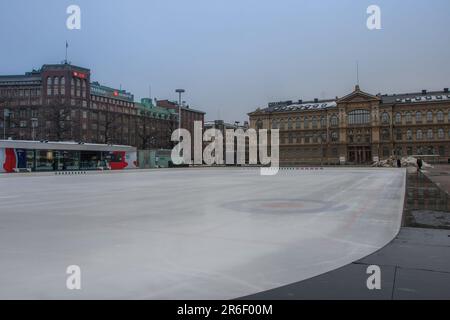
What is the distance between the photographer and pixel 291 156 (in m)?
114

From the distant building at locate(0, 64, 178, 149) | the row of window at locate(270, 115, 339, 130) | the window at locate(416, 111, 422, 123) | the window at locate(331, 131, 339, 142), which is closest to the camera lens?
the window at locate(416, 111, 422, 123)

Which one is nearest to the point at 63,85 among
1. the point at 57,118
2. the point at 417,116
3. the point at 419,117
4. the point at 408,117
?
the point at 57,118

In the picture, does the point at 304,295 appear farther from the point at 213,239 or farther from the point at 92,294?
the point at 213,239

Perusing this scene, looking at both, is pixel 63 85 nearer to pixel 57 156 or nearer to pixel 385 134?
pixel 57 156

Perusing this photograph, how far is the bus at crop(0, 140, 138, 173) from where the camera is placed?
38.4m

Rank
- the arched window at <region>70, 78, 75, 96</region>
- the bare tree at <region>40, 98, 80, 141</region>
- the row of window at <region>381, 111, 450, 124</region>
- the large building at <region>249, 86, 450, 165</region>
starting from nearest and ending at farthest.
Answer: the bare tree at <region>40, 98, 80, 141</region>, the row of window at <region>381, 111, 450, 124</region>, the large building at <region>249, 86, 450, 165</region>, the arched window at <region>70, 78, 75, 96</region>

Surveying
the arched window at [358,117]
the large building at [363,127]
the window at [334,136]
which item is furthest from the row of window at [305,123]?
the arched window at [358,117]

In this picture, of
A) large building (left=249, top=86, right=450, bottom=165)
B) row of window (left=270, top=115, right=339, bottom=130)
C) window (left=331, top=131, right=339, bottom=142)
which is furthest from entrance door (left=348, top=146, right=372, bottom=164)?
row of window (left=270, top=115, right=339, bottom=130)

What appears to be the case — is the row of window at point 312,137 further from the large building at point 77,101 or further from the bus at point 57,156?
the bus at point 57,156

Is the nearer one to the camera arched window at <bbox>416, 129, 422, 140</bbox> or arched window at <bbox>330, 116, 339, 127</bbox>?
arched window at <bbox>416, 129, 422, 140</bbox>

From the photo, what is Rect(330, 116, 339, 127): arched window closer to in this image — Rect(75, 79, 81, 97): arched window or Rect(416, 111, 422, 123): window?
Rect(416, 111, 422, 123): window

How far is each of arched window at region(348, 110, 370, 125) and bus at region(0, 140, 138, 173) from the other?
7222 cm

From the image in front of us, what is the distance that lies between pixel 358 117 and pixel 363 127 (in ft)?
10.3

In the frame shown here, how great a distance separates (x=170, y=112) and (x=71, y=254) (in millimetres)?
130254
